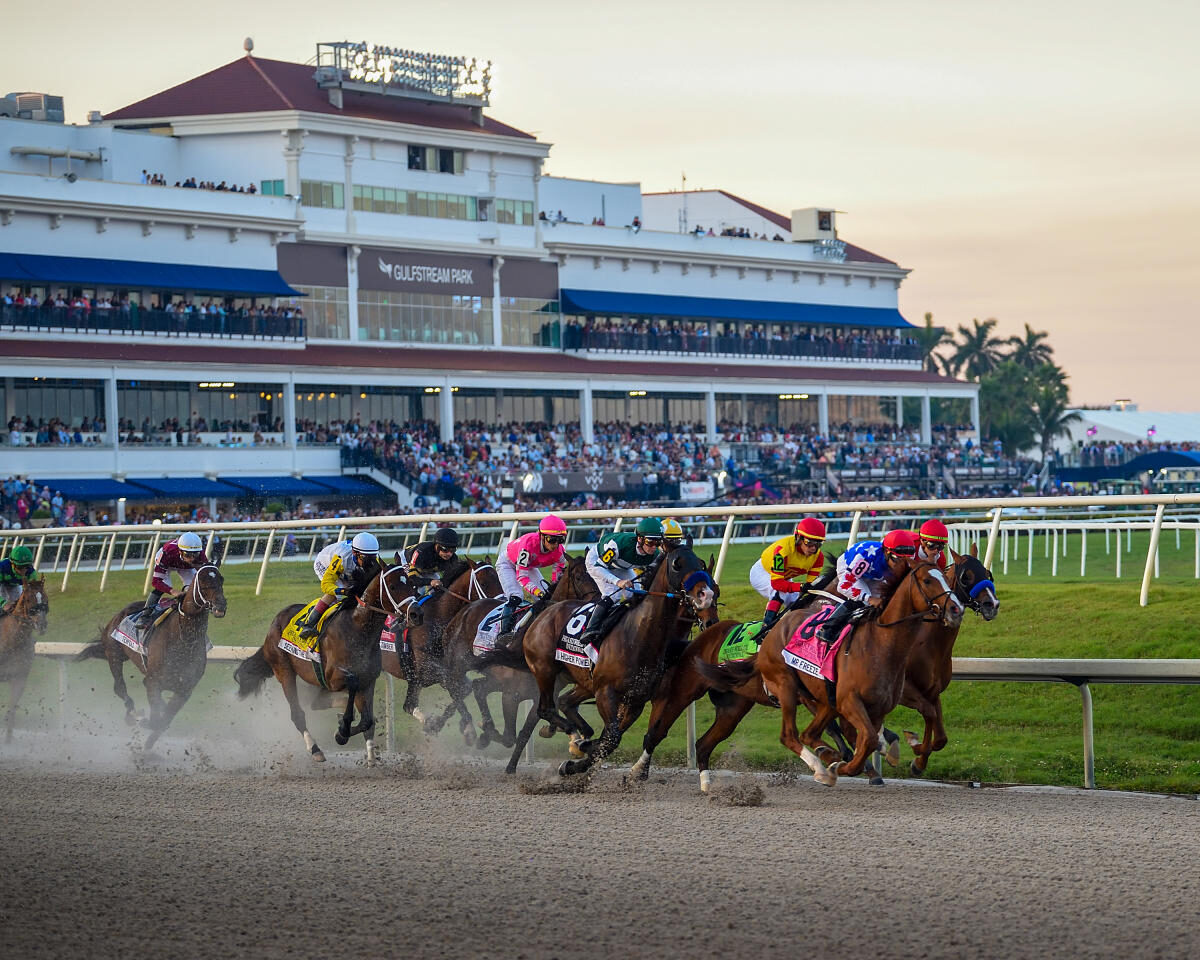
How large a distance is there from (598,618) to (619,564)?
0.37 metres

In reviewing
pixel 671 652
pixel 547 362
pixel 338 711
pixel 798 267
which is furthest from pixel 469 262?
pixel 671 652

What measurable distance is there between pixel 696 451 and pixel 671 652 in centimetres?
3739

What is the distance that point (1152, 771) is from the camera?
9.48 m

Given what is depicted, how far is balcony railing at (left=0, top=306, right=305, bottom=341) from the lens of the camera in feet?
131

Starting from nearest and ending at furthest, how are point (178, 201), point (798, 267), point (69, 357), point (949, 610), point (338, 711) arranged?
1. point (949, 610)
2. point (338, 711)
3. point (69, 357)
4. point (178, 201)
5. point (798, 267)

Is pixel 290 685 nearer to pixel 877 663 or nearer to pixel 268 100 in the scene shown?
pixel 877 663

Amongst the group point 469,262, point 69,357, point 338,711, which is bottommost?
point 338,711

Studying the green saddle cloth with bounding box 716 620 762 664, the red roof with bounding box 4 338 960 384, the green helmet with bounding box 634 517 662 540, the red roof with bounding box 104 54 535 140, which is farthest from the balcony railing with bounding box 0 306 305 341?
the green saddle cloth with bounding box 716 620 762 664

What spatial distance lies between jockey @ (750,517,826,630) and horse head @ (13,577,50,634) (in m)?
6.65

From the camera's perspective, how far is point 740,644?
937cm

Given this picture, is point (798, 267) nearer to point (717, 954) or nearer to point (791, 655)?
point (791, 655)

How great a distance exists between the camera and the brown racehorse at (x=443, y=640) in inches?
444

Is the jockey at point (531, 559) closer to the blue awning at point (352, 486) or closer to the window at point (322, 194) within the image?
the blue awning at point (352, 486)

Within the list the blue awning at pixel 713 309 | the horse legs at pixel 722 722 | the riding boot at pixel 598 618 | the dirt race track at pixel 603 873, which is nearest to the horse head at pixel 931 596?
the dirt race track at pixel 603 873
